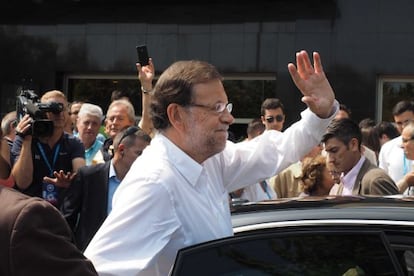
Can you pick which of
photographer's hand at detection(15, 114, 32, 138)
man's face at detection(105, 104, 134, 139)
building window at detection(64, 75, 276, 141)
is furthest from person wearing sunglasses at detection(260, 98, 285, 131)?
building window at detection(64, 75, 276, 141)

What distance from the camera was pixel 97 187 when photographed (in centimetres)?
424

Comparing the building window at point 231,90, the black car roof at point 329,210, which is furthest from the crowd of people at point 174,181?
the building window at point 231,90

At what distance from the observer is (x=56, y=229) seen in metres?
1.66

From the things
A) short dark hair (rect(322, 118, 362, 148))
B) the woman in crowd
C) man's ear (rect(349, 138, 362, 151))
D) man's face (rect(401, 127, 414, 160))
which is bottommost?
the woman in crowd

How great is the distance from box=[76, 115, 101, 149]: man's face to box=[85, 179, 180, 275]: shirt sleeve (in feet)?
14.3

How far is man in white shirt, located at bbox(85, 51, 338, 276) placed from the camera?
234cm

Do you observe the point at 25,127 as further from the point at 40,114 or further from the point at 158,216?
the point at 158,216

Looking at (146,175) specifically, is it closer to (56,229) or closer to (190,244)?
(190,244)

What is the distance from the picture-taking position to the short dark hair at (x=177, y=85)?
8.23ft

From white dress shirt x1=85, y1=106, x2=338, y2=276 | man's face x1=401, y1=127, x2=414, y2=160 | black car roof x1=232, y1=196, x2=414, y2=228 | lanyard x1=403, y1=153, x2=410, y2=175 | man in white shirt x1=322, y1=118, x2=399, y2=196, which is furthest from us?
lanyard x1=403, y1=153, x2=410, y2=175

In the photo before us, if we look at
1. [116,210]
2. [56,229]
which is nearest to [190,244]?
[116,210]

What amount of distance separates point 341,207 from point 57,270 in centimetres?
145

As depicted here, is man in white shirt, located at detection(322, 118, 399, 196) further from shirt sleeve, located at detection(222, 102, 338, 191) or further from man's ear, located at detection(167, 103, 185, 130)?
man's ear, located at detection(167, 103, 185, 130)

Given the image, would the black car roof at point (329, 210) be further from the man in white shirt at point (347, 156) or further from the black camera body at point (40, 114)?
the black camera body at point (40, 114)
